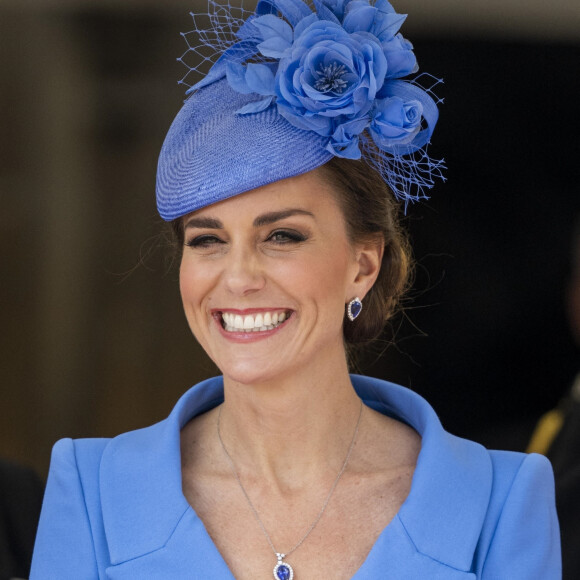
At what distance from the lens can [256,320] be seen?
93.8 inches

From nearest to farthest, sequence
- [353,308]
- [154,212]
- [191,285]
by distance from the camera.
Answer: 1. [191,285]
2. [353,308]
3. [154,212]

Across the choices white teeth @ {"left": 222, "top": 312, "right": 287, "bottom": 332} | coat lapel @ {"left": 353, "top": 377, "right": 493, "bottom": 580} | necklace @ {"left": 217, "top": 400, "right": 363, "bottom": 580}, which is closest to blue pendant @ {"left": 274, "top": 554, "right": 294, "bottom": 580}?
necklace @ {"left": 217, "top": 400, "right": 363, "bottom": 580}

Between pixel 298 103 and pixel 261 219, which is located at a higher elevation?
pixel 298 103

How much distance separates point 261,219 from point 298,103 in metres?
0.25

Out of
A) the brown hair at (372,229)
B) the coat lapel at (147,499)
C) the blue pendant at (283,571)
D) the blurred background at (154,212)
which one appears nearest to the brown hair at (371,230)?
the brown hair at (372,229)

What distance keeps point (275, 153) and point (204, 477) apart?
2.48 ft

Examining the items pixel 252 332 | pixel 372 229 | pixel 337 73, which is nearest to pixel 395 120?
pixel 337 73

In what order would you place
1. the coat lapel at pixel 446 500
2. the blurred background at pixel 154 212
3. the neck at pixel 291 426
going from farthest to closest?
1. the blurred background at pixel 154 212
2. the neck at pixel 291 426
3. the coat lapel at pixel 446 500

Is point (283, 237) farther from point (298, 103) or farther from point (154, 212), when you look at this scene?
point (154, 212)

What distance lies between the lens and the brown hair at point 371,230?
2.48m

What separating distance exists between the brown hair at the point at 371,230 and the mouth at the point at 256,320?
10.0 inches

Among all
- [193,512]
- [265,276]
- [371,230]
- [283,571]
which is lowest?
[283,571]

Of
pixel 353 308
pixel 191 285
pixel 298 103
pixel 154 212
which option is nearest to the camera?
pixel 298 103

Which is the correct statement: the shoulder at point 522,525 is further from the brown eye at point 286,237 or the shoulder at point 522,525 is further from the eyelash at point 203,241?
the eyelash at point 203,241
